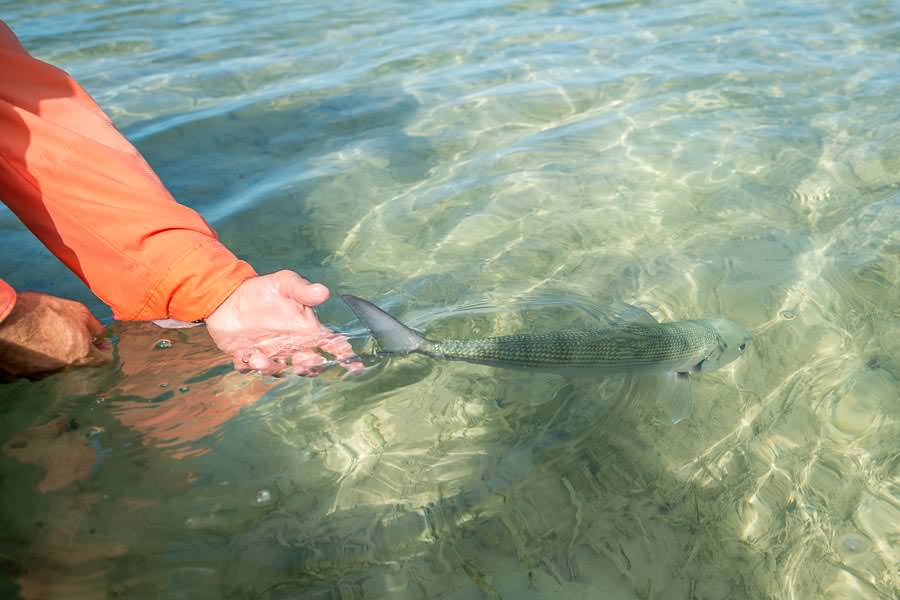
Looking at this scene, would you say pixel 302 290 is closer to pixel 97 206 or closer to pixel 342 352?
pixel 342 352

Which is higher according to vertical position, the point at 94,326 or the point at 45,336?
the point at 45,336

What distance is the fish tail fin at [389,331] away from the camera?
295cm

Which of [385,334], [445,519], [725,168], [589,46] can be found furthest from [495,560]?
[589,46]

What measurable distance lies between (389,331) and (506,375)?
73cm

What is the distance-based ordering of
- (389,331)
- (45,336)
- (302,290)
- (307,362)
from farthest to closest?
(307,362) → (302,290) → (45,336) → (389,331)

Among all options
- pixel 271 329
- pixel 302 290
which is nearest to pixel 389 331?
pixel 302 290

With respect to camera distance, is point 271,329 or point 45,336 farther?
point 271,329

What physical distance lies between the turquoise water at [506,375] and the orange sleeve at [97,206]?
16.0 inches

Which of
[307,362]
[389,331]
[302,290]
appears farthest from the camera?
[307,362]

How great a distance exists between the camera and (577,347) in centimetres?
314

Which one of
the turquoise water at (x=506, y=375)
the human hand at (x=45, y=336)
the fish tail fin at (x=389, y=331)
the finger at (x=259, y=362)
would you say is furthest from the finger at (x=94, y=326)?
the fish tail fin at (x=389, y=331)

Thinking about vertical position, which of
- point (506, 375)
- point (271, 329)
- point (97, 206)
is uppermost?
point (97, 206)

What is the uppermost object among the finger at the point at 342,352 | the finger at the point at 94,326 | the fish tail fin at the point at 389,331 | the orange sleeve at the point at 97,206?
the orange sleeve at the point at 97,206

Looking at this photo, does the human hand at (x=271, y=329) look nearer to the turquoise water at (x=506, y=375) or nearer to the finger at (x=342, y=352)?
the finger at (x=342, y=352)
